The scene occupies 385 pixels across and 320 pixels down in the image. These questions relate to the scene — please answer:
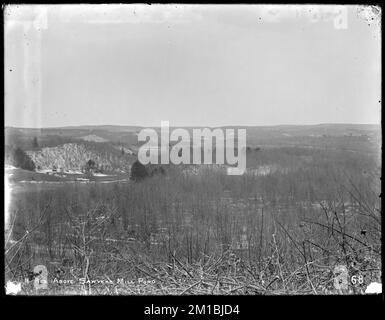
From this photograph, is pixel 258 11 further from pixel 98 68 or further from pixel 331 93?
pixel 98 68

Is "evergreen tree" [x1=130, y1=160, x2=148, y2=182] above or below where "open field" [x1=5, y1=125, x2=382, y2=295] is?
above

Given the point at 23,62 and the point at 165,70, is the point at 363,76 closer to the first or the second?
the point at 165,70

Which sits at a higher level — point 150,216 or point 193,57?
point 193,57

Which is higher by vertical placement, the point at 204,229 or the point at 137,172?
the point at 137,172

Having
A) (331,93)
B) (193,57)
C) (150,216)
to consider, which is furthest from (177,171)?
(331,93)

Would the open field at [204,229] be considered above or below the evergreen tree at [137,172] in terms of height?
below
